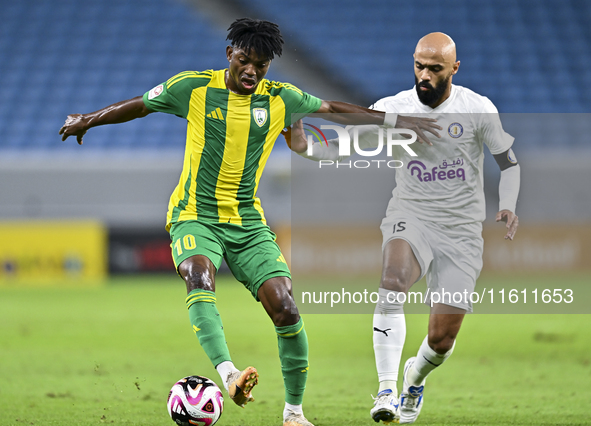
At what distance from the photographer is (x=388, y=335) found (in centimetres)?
440

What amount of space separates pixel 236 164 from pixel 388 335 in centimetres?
132

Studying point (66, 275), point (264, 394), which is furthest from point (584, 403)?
point (66, 275)

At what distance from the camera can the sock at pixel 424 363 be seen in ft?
15.5

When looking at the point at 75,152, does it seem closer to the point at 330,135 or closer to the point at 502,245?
the point at 502,245

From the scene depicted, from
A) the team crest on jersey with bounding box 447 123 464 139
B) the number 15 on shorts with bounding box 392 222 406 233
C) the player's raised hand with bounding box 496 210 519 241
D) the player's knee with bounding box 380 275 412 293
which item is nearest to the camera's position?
the player's knee with bounding box 380 275 412 293

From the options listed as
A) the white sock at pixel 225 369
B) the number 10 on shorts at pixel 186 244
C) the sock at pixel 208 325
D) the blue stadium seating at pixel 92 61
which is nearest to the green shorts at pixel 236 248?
the number 10 on shorts at pixel 186 244

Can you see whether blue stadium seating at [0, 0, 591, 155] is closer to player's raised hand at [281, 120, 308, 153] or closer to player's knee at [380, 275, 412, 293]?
player's raised hand at [281, 120, 308, 153]

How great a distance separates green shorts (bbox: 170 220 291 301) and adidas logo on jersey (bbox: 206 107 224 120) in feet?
2.02

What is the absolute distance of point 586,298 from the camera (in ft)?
33.8

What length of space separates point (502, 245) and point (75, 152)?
10385 mm

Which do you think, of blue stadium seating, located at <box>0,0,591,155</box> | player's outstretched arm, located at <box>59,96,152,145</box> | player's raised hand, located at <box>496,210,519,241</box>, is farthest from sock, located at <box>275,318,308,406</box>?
blue stadium seating, located at <box>0,0,591,155</box>

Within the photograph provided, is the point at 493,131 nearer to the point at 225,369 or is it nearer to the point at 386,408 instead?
the point at 386,408

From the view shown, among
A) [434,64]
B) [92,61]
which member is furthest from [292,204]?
[434,64]

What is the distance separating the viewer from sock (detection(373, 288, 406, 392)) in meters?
4.34
